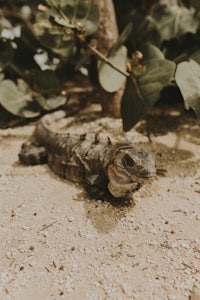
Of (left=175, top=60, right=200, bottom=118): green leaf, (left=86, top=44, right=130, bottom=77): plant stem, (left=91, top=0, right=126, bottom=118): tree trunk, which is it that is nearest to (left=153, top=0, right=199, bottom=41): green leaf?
(left=91, top=0, right=126, bottom=118): tree trunk

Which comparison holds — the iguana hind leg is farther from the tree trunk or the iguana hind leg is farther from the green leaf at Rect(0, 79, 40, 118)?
the tree trunk

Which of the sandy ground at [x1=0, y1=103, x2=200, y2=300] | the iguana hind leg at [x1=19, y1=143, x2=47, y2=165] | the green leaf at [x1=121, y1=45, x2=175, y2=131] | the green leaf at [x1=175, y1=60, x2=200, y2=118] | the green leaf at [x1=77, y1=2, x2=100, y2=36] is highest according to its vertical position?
the green leaf at [x1=77, y1=2, x2=100, y2=36]

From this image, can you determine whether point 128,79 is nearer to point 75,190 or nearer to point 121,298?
point 75,190

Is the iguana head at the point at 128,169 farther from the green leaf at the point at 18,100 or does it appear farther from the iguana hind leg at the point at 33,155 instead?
the green leaf at the point at 18,100

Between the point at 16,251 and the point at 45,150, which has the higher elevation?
the point at 16,251

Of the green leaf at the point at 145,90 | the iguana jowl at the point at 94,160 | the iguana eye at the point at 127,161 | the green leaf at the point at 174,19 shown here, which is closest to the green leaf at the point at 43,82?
the iguana jowl at the point at 94,160

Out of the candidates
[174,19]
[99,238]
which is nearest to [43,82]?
[174,19]

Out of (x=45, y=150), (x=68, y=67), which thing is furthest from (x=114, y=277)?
(x=68, y=67)
